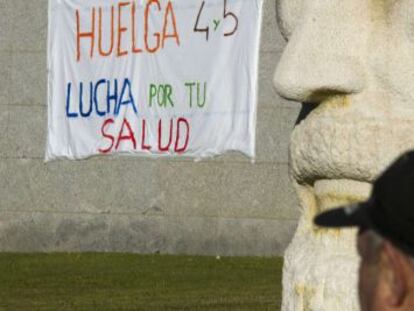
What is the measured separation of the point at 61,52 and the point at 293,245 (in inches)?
357

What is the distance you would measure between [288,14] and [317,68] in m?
0.21

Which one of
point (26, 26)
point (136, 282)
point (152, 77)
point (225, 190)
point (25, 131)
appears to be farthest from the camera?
point (25, 131)

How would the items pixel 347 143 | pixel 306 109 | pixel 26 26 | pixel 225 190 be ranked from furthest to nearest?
1. pixel 26 26
2. pixel 225 190
3. pixel 306 109
4. pixel 347 143

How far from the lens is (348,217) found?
A: 3008mm

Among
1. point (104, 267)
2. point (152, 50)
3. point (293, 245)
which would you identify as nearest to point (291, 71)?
point (293, 245)

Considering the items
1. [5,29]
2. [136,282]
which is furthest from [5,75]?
[136,282]

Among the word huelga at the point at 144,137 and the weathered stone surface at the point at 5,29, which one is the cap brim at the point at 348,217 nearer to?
the word huelga at the point at 144,137

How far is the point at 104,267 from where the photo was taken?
12.8 meters

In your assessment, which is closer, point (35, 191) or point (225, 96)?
point (225, 96)

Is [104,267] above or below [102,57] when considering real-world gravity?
below

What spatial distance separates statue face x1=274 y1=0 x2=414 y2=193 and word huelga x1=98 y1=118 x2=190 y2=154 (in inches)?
331

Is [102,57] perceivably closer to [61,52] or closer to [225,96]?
[61,52]

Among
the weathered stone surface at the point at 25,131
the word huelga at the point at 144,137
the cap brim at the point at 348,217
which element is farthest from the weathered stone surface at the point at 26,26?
the cap brim at the point at 348,217

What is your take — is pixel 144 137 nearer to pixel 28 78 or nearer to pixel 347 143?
pixel 28 78
